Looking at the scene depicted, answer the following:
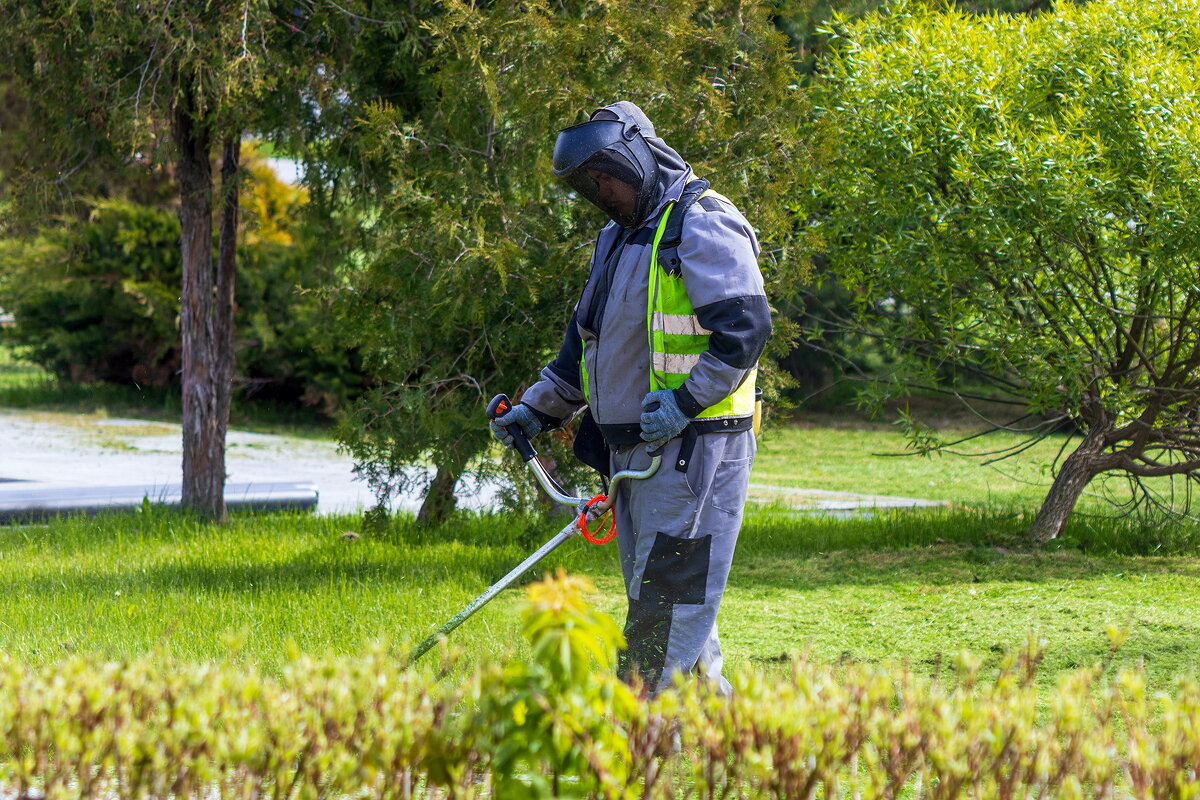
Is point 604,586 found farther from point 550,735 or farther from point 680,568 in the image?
point 550,735

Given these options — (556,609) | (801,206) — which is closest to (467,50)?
(801,206)

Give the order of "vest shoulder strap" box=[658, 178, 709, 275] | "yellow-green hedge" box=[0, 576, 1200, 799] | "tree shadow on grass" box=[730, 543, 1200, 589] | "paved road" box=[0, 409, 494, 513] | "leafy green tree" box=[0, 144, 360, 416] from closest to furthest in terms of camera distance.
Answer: "yellow-green hedge" box=[0, 576, 1200, 799]
"vest shoulder strap" box=[658, 178, 709, 275]
"tree shadow on grass" box=[730, 543, 1200, 589]
"paved road" box=[0, 409, 494, 513]
"leafy green tree" box=[0, 144, 360, 416]

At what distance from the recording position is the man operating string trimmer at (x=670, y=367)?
12.0 ft

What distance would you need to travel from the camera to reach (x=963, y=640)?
221 inches

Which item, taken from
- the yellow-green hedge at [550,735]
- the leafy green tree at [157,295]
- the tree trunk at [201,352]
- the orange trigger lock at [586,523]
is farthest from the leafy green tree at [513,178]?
the leafy green tree at [157,295]

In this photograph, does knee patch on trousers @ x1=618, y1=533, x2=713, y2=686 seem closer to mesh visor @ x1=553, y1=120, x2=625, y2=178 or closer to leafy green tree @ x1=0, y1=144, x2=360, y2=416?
mesh visor @ x1=553, y1=120, x2=625, y2=178

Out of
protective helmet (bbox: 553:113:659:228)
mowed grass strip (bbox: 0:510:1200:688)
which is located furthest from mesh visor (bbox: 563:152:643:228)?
mowed grass strip (bbox: 0:510:1200:688)

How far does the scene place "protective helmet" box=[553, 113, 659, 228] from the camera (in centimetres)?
384

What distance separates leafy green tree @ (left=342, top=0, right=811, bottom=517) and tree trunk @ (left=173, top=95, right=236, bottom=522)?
181cm

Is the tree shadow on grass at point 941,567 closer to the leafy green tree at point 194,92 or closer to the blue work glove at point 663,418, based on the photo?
the blue work glove at point 663,418

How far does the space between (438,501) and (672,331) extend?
4.39 meters

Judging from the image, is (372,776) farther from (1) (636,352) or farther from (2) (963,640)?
(2) (963,640)

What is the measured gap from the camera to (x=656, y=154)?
3.96 meters

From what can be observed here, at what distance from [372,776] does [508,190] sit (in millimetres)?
4831
